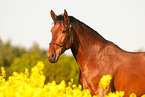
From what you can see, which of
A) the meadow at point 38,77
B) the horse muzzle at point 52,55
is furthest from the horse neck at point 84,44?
the meadow at point 38,77

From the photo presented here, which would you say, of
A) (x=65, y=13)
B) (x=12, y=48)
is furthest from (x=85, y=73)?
(x=12, y=48)

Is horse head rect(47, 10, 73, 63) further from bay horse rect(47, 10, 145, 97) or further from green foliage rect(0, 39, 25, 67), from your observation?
green foliage rect(0, 39, 25, 67)

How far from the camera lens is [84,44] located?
579cm

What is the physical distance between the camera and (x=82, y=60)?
5797 mm

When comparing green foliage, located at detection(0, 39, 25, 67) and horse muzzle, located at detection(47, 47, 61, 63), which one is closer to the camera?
horse muzzle, located at detection(47, 47, 61, 63)

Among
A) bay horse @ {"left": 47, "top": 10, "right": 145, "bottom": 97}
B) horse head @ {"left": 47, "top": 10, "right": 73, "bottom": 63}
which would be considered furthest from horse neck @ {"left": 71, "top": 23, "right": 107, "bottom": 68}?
horse head @ {"left": 47, "top": 10, "right": 73, "bottom": 63}

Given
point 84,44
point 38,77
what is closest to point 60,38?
point 84,44

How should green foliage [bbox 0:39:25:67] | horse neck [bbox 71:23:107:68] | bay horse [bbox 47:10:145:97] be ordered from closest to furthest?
bay horse [bbox 47:10:145:97], horse neck [bbox 71:23:107:68], green foliage [bbox 0:39:25:67]

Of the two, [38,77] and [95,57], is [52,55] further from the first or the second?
[95,57]

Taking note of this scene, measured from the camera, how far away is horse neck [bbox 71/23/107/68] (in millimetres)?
5777

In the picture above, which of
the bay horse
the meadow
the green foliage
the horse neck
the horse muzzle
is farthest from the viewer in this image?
the green foliage

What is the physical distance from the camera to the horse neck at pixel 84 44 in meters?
5.78

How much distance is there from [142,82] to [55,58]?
2.37 meters

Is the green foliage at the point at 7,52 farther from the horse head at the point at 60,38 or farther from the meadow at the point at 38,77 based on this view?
the horse head at the point at 60,38
